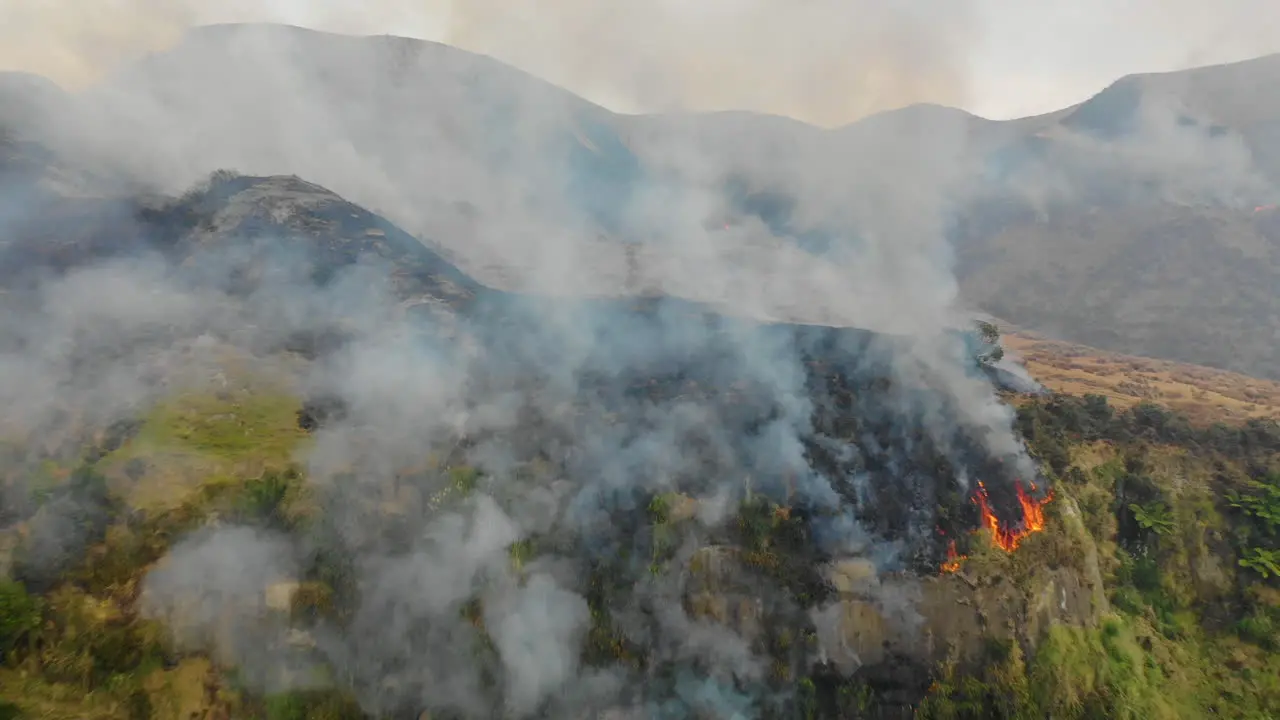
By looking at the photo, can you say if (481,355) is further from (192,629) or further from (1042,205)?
(1042,205)

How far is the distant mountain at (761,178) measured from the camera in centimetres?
3797

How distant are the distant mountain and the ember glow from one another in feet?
41.2

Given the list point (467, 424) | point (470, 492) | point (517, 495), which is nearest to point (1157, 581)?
point (517, 495)

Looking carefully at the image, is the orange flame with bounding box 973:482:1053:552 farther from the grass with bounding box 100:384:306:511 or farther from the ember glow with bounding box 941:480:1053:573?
the grass with bounding box 100:384:306:511

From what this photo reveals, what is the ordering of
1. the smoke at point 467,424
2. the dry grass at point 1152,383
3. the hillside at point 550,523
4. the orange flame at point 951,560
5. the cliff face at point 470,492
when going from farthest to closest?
the dry grass at point 1152,383
the orange flame at point 951,560
the smoke at point 467,424
the cliff face at point 470,492
the hillside at point 550,523

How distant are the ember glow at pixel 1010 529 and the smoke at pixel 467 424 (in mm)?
634

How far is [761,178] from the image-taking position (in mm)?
75312

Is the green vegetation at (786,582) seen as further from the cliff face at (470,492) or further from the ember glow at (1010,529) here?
the ember glow at (1010,529)

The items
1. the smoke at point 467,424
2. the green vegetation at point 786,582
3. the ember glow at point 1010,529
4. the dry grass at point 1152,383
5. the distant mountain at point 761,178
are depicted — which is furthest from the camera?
the distant mountain at point 761,178

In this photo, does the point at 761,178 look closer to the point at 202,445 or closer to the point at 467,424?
the point at 467,424

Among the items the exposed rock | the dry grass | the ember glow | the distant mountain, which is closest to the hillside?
the exposed rock

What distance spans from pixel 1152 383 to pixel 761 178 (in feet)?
145

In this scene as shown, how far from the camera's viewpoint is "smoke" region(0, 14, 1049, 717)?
1659 centimetres

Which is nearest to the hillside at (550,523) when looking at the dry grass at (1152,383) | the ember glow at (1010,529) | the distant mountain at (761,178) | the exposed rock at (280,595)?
the exposed rock at (280,595)
